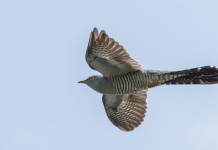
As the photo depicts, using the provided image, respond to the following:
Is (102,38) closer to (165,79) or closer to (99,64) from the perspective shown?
(99,64)

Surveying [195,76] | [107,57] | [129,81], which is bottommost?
[129,81]

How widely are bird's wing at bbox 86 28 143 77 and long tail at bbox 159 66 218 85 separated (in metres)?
0.95

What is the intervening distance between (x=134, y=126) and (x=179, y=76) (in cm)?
240

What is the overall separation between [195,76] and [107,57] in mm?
2529

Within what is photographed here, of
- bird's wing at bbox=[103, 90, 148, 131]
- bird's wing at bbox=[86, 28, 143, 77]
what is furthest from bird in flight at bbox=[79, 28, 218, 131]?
bird's wing at bbox=[103, 90, 148, 131]

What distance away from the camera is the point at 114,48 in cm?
984

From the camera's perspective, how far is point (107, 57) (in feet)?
33.1

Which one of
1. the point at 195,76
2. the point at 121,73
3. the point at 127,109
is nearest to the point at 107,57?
the point at 121,73

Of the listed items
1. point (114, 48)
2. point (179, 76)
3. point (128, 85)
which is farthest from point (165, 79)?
point (114, 48)

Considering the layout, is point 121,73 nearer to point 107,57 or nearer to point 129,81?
point 129,81

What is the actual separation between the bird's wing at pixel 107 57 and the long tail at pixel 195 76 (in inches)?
37.4

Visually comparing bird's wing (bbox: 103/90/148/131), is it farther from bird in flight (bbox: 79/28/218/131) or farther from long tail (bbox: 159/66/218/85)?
long tail (bbox: 159/66/218/85)

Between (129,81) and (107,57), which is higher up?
(107,57)

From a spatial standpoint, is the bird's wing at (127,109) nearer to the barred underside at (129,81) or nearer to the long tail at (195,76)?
the barred underside at (129,81)
